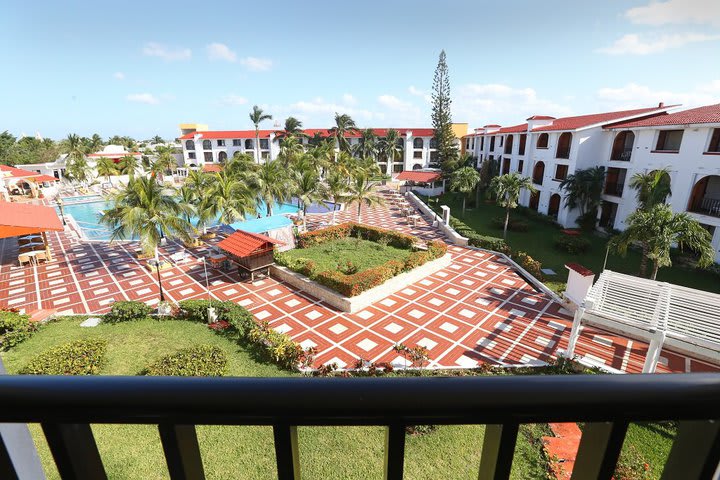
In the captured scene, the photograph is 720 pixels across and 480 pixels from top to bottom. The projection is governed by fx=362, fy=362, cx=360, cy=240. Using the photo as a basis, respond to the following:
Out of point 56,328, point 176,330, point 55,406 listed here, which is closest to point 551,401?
point 55,406

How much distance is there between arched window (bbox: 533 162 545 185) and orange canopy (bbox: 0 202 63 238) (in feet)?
107

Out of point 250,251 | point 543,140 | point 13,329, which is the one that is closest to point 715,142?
point 543,140

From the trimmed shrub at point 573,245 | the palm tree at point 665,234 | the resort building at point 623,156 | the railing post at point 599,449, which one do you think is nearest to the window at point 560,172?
the resort building at point 623,156

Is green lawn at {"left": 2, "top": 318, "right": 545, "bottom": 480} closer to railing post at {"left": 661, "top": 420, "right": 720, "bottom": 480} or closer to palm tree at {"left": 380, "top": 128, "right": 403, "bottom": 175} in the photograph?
railing post at {"left": 661, "top": 420, "right": 720, "bottom": 480}

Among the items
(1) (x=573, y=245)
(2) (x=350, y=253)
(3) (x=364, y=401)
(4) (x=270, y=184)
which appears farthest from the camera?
(4) (x=270, y=184)

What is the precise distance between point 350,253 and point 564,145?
1940 centimetres

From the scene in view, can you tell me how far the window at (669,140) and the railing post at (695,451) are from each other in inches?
1028

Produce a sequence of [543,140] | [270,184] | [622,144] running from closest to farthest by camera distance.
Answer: [270,184] → [622,144] → [543,140]

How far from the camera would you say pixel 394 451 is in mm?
977

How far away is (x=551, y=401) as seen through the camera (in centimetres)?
85

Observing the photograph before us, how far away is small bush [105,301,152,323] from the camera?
1268 centimetres

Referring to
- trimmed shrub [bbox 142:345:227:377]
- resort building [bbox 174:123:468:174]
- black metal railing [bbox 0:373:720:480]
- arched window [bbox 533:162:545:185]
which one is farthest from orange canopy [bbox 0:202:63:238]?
resort building [bbox 174:123:468:174]

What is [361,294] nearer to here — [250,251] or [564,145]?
[250,251]

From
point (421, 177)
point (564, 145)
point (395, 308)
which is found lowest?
point (395, 308)
